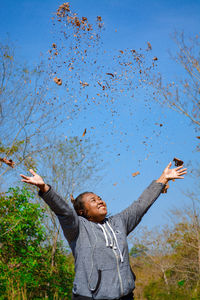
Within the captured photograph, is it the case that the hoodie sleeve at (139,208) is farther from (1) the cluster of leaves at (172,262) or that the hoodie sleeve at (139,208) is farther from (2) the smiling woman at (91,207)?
(1) the cluster of leaves at (172,262)

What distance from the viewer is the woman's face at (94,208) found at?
276 cm

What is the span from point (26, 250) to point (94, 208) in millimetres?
10828

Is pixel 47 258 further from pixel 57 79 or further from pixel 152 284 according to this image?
pixel 152 284

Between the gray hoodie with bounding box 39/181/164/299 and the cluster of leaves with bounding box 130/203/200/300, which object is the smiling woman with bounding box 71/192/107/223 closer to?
the gray hoodie with bounding box 39/181/164/299

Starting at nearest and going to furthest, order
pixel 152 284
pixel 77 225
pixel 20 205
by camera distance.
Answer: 1. pixel 77 225
2. pixel 20 205
3. pixel 152 284

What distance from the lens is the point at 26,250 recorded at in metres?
12.7

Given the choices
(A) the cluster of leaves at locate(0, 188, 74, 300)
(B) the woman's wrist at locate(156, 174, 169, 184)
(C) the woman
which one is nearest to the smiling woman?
(C) the woman

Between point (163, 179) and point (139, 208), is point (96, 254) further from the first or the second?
point (163, 179)

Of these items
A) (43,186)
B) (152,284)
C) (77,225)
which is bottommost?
Answer: (152,284)

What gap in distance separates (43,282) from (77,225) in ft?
37.7

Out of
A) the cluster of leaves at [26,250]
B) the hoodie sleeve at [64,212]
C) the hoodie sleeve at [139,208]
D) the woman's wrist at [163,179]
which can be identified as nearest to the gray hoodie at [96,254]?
the hoodie sleeve at [64,212]

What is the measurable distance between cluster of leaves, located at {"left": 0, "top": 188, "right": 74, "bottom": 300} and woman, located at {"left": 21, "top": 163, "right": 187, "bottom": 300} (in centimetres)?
926

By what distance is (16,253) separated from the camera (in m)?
12.6

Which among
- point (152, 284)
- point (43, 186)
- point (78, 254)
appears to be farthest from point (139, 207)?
point (152, 284)
